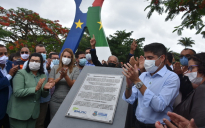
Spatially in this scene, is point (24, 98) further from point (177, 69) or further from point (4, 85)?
point (177, 69)

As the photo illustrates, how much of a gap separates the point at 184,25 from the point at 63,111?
345 cm

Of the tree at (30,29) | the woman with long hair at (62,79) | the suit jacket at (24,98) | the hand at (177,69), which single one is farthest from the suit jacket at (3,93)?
the tree at (30,29)

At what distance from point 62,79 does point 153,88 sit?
168 centimetres

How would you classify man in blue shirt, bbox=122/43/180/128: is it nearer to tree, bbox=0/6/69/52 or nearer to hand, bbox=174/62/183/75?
hand, bbox=174/62/183/75

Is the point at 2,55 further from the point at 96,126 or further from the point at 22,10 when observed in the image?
the point at 22,10

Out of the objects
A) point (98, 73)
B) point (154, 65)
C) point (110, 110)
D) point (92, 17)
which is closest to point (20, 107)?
point (98, 73)

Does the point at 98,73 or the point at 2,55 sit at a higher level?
the point at 2,55

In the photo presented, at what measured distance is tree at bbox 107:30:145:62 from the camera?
58.0 feet

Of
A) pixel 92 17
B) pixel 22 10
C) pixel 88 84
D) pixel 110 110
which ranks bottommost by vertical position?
pixel 110 110

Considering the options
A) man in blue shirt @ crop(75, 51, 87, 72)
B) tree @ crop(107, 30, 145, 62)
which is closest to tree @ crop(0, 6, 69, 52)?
tree @ crop(107, 30, 145, 62)

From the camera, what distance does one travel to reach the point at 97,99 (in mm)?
2193

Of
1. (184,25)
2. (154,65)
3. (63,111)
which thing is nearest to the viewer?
(154,65)

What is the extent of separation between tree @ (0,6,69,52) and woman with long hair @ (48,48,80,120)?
1155 cm

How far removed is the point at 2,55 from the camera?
10.2ft
